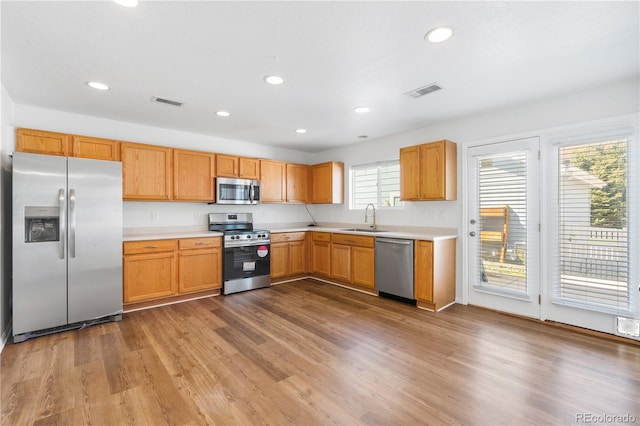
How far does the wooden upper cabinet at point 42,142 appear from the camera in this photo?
335cm

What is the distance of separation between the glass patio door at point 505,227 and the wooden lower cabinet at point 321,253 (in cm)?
219

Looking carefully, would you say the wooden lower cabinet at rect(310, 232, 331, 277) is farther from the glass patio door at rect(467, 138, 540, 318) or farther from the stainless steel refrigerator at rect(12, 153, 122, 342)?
the stainless steel refrigerator at rect(12, 153, 122, 342)

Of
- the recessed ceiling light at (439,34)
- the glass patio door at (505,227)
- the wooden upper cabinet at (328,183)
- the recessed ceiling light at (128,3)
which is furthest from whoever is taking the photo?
the wooden upper cabinet at (328,183)

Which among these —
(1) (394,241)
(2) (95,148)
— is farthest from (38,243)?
(1) (394,241)

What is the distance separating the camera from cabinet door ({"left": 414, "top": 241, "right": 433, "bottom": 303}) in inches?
148

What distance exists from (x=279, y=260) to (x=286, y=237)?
41cm

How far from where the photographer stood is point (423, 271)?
3832mm

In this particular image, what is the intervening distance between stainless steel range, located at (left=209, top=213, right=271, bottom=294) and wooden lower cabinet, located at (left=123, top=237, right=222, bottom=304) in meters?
0.13

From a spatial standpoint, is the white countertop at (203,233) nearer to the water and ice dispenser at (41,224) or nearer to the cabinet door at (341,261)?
the cabinet door at (341,261)

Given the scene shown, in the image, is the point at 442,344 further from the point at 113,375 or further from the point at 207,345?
the point at 113,375

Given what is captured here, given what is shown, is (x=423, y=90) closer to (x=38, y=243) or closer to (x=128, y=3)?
(x=128, y=3)

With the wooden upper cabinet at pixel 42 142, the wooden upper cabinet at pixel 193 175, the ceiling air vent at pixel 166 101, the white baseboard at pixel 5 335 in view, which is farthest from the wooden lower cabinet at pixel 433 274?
the wooden upper cabinet at pixel 42 142

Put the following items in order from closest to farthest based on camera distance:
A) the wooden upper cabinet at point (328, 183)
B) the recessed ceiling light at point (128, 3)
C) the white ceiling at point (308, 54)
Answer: the recessed ceiling light at point (128, 3) < the white ceiling at point (308, 54) < the wooden upper cabinet at point (328, 183)

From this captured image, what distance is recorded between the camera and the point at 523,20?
1.96 metres
